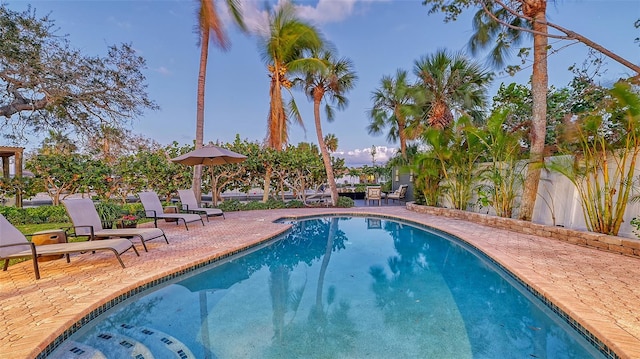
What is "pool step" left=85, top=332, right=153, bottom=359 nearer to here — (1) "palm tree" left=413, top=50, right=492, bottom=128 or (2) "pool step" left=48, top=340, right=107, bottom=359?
(2) "pool step" left=48, top=340, right=107, bottom=359

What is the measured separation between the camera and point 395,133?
1995 cm

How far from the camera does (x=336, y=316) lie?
12.4 feet

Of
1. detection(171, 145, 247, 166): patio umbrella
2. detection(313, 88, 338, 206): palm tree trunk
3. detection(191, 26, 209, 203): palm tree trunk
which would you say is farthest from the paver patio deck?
detection(313, 88, 338, 206): palm tree trunk

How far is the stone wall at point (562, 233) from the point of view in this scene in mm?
5353

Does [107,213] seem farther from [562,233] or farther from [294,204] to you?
[562,233]

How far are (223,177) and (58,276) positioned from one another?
9044 millimetres

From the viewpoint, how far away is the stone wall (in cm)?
535

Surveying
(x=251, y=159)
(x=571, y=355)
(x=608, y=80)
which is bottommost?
(x=571, y=355)

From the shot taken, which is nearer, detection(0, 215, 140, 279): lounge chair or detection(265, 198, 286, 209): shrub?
detection(0, 215, 140, 279): lounge chair

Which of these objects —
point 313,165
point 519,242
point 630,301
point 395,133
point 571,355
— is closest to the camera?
point 571,355

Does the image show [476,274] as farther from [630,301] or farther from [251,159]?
[251,159]

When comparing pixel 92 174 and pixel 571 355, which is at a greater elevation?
pixel 92 174

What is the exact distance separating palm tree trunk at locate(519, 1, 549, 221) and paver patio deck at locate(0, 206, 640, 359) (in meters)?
1.18

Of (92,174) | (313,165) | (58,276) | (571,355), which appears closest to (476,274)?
(571,355)
